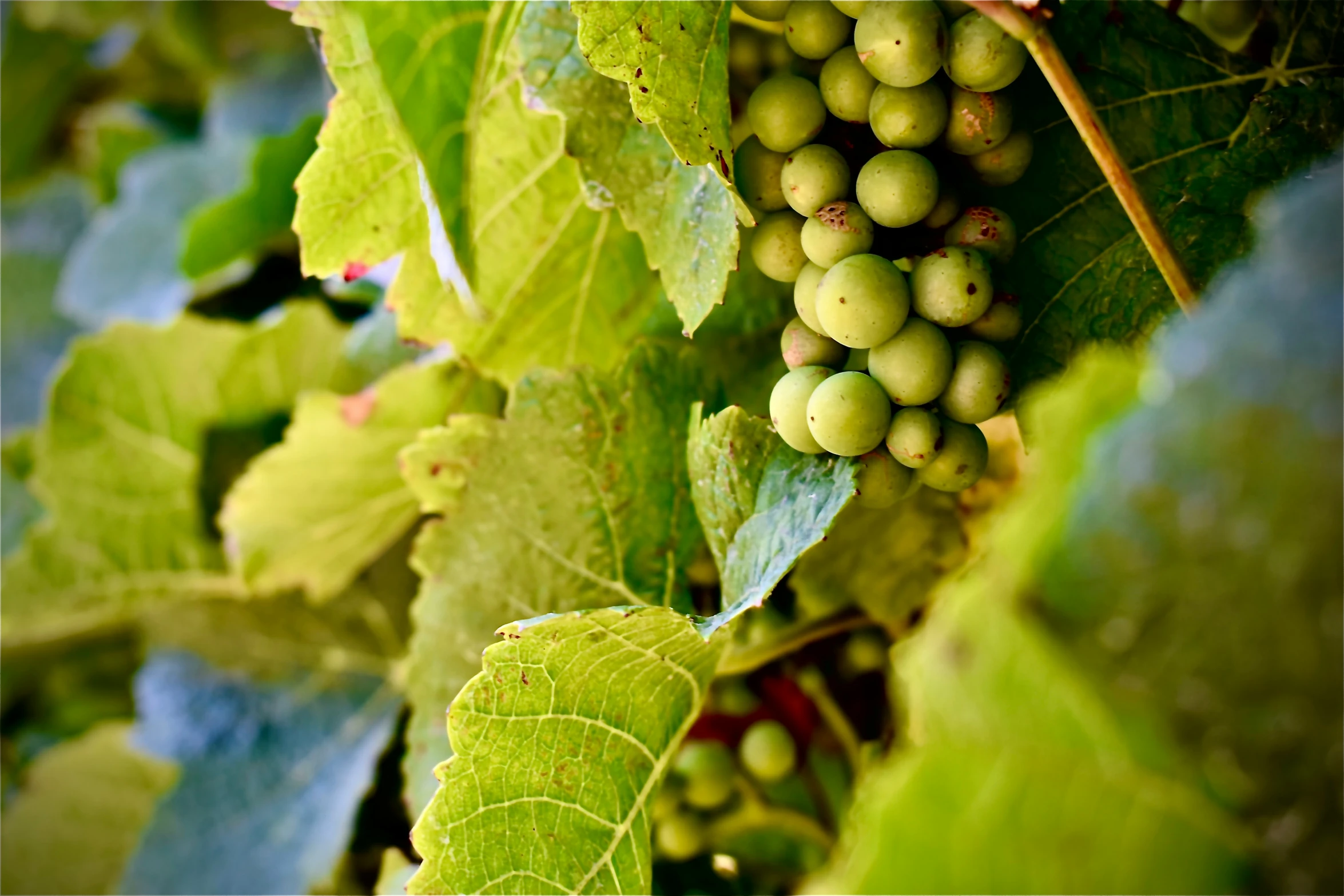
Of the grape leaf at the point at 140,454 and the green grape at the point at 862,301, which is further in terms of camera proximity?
the grape leaf at the point at 140,454

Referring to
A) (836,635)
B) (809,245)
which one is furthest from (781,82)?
(836,635)

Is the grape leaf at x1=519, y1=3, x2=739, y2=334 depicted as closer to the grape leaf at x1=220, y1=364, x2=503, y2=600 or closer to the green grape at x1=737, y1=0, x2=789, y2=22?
the green grape at x1=737, y1=0, x2=789, y2=22

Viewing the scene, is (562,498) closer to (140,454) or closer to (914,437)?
(914,437)

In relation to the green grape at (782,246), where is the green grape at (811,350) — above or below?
below

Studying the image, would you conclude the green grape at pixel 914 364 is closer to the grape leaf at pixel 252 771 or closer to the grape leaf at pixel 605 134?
the grape leaf at pixel 605 134

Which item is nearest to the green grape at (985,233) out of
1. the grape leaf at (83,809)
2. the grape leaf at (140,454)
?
the grape leaf at (140,454)

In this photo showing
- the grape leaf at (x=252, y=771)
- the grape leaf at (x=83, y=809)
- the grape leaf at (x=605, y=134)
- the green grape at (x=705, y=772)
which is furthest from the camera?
the grape leaf at (x=83, y=809)

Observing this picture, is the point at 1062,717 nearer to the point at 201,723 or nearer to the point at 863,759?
the point at 863,759
